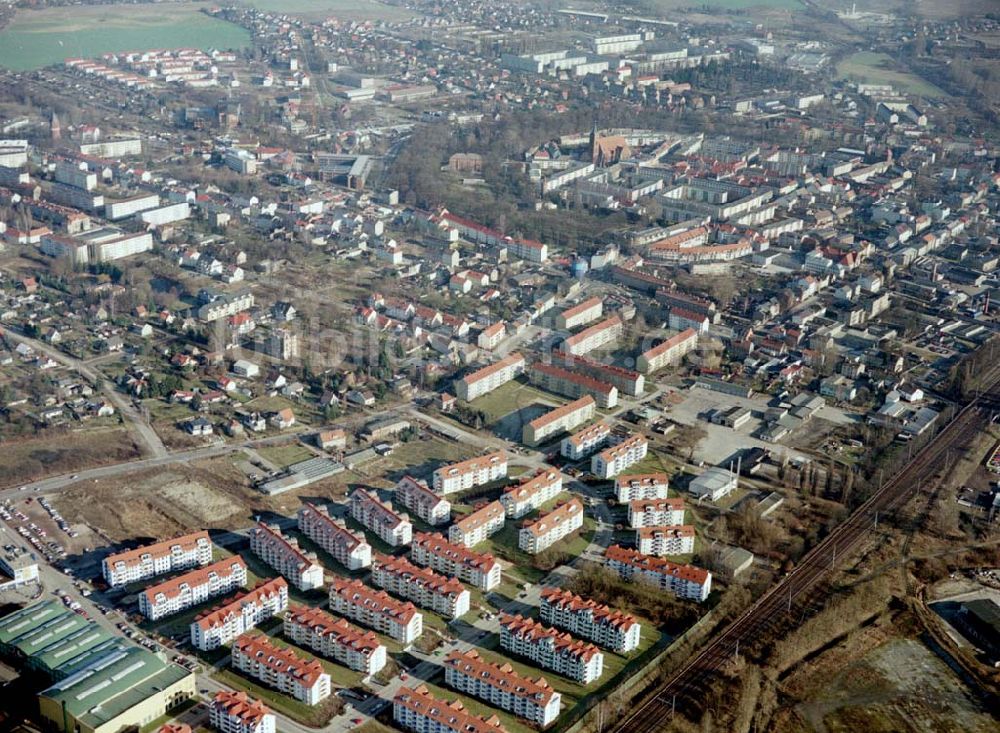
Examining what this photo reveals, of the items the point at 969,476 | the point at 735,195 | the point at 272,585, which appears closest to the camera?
the point at 272,585

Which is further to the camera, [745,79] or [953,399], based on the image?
[745,79]

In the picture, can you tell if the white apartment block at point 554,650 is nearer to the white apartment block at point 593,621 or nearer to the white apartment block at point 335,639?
the white apartment block at point 593,621

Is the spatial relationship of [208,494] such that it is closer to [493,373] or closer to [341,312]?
[493,373]

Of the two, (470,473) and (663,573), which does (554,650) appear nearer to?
(663,573)

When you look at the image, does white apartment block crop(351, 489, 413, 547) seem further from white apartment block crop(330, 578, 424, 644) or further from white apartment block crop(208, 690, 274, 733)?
white apartment block crop(208, 690, 274, 733)

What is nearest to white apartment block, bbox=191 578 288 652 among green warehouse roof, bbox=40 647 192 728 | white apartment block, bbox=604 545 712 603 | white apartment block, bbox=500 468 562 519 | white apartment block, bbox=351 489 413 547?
green warehouse roof, bbox=40 647 192 728

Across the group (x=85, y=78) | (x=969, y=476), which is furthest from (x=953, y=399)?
(x=85, y=78)

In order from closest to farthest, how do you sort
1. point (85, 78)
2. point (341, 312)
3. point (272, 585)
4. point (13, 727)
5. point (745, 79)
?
point (13, 727)
point (272, 585)
point (341, 312)
point (85, 78)
point (745, 79)

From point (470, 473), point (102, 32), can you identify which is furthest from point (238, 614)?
point (102, 32)
